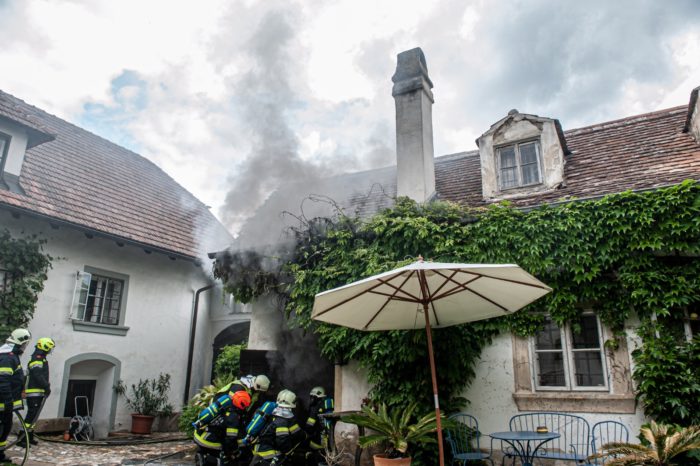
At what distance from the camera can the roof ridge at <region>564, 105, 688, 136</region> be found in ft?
33.3

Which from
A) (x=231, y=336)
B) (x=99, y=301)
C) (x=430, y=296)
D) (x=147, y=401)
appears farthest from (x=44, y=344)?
(x=231, y=336)

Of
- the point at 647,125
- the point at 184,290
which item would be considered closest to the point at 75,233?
the point at 184,290

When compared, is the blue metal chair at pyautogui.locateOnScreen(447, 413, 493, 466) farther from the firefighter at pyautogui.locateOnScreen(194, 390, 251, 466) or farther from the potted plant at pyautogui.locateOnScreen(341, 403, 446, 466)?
the firefighter at pyautogui.locateOnScreen(194, 390, 251, 466)

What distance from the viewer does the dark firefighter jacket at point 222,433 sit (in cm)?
698

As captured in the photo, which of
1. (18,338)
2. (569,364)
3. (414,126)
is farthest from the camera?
(414,126)

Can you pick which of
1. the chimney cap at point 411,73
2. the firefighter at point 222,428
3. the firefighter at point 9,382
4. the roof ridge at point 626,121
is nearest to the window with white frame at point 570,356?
the firefighter at point 222,428

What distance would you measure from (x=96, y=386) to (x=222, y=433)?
321 inches

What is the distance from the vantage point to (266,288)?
979 cm

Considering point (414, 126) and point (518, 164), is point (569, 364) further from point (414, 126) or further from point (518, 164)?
point (414, 126)

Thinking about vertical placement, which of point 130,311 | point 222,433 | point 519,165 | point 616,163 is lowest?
point 222,433

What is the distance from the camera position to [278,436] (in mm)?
6586

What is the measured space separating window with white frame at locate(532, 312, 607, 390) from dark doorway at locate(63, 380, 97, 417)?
1119 centimetres

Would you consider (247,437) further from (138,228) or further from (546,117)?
(138,228)

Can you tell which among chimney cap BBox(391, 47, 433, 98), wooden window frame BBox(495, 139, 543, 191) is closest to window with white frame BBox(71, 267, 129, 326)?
chimney cap BBox(391, 47, 433, 98)
